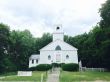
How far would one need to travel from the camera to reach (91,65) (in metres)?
69.9

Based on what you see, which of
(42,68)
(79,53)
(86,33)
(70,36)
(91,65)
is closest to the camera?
(42,68)

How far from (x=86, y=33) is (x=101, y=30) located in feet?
83.6

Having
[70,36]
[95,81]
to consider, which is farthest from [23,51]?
[95,81]

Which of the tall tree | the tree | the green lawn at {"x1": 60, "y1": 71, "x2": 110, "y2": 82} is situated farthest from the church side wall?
the green lawn at {"x1": 60, "y1": 71, "x2": 110, "y2": 82}

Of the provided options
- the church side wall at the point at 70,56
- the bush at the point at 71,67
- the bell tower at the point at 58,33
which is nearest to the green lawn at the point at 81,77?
the bush at the point at 71,67

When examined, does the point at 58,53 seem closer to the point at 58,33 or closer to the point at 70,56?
the point at 70,56

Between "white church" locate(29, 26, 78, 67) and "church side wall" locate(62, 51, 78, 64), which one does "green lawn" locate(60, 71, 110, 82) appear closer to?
"church side wall" locate(62, 51, 78, 64)

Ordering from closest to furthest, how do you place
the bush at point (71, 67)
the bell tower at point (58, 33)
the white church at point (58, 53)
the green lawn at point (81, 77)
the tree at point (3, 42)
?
the green lawn at point (81, 77), the bush at point (71, 67), the tree at point (3, 42), the white church at point (58, 53), the bell tower at point (58, 33)

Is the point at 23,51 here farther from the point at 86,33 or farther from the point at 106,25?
the point at 106,25

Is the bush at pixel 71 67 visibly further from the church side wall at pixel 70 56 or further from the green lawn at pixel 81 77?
the green lawn at pixel 81 77

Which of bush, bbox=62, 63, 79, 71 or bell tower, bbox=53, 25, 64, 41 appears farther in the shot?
bell tower, bbox=53, 25, 64, 41

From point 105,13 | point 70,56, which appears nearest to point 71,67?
point 70,56

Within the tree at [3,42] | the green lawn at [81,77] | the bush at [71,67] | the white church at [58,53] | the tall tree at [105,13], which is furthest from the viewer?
the white church at [58,53]

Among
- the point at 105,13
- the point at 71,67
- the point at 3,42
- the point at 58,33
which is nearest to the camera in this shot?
the point at 105,13
